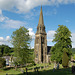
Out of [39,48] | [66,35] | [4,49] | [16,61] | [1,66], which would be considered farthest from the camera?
[4,49]

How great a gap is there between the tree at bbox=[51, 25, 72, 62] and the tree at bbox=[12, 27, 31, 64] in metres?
9.33

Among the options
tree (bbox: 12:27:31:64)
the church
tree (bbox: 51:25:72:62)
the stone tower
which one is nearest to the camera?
tree (bbox: 12:27:31:64)

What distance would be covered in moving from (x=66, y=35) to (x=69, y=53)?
5488mm

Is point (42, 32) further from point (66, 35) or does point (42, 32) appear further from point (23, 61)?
point (23, 61)

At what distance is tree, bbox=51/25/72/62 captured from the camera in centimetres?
3050

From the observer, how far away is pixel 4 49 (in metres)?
87.2

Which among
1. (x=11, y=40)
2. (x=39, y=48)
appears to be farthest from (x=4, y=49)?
(x=11, y=40)

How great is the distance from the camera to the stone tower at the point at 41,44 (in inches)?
2254

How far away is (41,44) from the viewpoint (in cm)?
5947

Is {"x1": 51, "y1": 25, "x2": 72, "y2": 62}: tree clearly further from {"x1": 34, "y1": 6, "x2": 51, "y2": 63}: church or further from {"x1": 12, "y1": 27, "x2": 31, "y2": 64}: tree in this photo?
{"x1": 34, "y1": 6, "x2": 51, "y2": 63}: church

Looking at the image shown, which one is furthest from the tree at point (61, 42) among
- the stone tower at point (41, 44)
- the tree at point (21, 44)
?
the stone tower at point (41, 44)

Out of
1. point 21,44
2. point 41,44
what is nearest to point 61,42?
point 21,44

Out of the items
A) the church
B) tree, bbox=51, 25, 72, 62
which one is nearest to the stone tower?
the church

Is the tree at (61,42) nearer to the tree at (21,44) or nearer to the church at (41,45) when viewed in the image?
the tree at (21,44)
